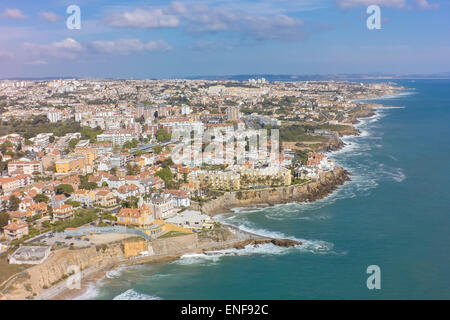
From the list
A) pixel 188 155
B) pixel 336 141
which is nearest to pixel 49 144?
pixel 188 155

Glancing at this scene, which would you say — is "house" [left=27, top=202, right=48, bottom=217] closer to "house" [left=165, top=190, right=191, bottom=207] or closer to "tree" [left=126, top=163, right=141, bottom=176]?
"house" [left=165, top=190, right=191, bottom=207]

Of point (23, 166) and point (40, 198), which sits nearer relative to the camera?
point (40, 198)

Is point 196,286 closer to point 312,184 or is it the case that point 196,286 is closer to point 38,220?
point 38,220

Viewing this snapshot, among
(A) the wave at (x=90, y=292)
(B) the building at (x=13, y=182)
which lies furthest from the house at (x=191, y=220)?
(B) the building at (x=13, y=182)

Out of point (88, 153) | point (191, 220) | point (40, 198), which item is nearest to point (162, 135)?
→ point (88, 153)

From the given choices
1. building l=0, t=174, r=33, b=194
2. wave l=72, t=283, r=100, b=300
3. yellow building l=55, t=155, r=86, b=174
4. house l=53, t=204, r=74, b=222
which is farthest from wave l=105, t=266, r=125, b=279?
yellow building l=55, t=155, r=86, b=174

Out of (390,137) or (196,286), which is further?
(390,137)

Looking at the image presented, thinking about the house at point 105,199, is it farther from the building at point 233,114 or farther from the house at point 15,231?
the building at point 233,114

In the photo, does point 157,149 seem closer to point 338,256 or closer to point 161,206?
point 161,206
